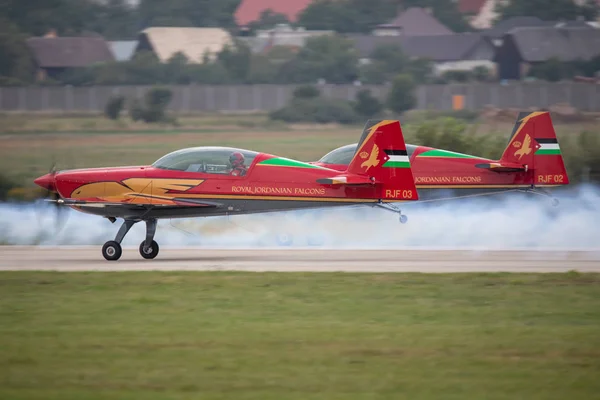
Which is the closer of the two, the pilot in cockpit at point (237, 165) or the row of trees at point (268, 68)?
the pilot in cockpit at point (237, 165)

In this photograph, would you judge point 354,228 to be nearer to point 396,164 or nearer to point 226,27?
point 396,164

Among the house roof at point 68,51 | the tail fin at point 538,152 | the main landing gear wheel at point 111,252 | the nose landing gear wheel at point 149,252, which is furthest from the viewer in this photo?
the house roof at point 68,51

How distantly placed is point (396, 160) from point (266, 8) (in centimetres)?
6812

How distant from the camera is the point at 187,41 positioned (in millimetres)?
63844

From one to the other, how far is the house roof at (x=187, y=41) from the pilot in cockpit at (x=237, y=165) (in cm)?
4182

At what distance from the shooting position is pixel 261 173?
18234mm

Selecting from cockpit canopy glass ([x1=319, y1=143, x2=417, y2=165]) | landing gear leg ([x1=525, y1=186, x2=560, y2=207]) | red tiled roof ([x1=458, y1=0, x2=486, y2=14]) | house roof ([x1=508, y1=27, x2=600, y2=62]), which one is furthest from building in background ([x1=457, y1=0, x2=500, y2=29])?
cockpit canopy glass ([x1=319, y1=143, x2=417, y2=165])

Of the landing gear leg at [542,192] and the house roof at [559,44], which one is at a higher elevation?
the house roof at [559,44]

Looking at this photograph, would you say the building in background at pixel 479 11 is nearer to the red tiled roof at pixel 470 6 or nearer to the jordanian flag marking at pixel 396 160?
the red tiled roof at pixel 470 6

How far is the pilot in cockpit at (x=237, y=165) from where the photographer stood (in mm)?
18266

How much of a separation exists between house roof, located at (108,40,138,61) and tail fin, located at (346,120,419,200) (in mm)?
42146

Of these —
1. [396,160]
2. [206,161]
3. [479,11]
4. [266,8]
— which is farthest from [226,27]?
[396,160]

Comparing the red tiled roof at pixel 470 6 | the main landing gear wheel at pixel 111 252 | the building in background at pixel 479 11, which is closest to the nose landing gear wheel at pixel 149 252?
the main landing gear wheel at pixel 111 252

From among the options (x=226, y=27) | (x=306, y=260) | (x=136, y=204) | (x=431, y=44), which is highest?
(x=226, y=27)
